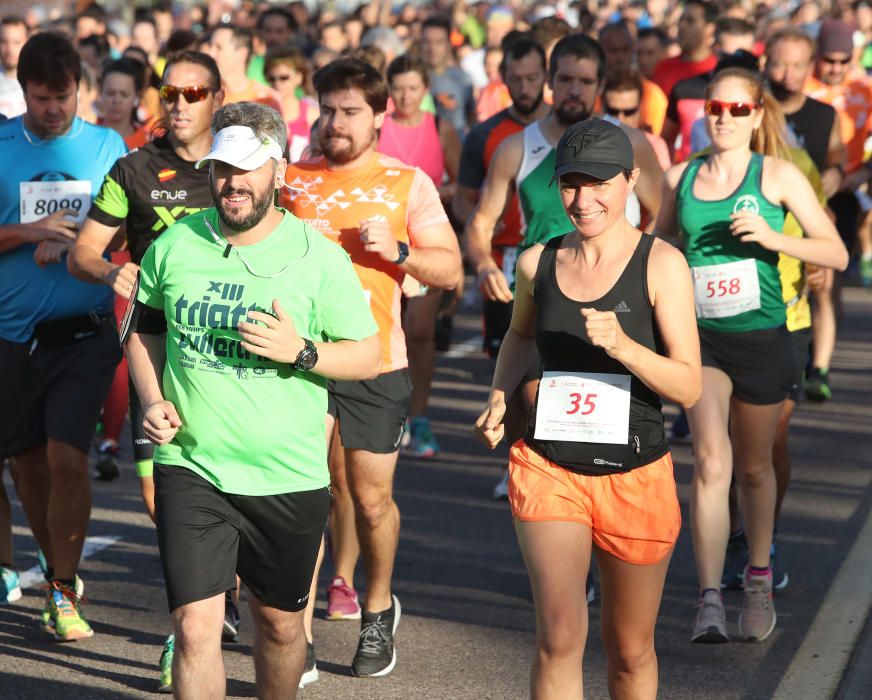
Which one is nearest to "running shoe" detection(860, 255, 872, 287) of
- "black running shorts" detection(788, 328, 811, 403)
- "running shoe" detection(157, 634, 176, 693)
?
"black running shorts" detection(788, 328, 811, 403)

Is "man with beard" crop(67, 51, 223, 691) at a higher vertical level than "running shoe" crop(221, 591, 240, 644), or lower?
higher

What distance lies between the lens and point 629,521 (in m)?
4.45

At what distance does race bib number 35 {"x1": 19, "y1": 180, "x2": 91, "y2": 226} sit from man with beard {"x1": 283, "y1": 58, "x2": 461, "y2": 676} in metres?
1.09

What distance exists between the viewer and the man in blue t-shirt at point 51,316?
6375mm

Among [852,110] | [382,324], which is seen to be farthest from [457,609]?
[852,110]

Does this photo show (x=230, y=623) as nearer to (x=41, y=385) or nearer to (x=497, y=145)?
(x=41, y=385)

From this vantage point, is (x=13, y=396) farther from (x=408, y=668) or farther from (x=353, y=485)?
(x=408, y=668)

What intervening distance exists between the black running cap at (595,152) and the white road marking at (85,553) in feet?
11.8

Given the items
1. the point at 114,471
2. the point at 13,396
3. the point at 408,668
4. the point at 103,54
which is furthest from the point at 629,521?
the point at 103,54

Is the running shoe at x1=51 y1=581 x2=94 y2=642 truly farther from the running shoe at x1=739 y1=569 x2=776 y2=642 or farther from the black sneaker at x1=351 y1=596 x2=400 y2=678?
the running shoe at x1=739 y1=569 x2=776 y2=642

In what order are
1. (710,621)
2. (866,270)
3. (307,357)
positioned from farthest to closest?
(866,270), (710,621), (307,357)

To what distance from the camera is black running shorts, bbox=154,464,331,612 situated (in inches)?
175

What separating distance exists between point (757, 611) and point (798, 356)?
111 centimetres

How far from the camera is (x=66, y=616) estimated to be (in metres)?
6.15
